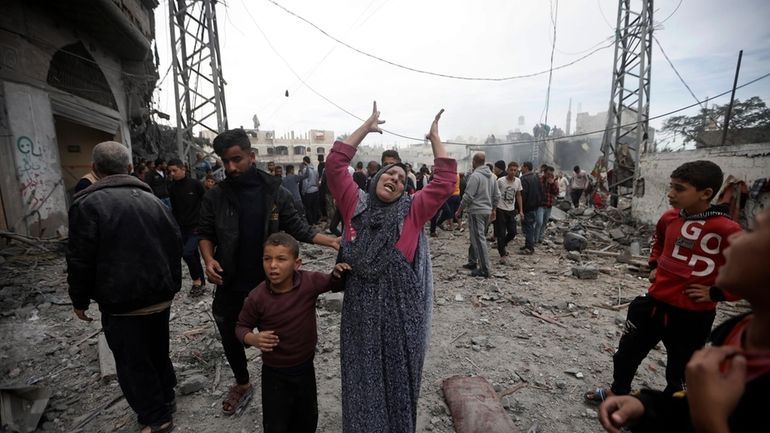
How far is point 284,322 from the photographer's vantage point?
1.75m

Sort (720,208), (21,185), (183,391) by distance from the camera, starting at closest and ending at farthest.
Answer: (720,208) → (183,391) → (21,185)

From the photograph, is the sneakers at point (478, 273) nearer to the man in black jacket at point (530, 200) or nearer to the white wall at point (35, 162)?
the man in black jacket at point (530, 200)

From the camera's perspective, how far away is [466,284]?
17.2ft

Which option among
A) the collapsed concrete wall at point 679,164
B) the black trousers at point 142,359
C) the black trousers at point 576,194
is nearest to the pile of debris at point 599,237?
the black trousers at point 576,194

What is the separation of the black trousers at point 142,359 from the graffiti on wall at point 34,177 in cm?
668

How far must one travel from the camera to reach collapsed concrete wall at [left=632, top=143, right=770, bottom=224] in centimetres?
635

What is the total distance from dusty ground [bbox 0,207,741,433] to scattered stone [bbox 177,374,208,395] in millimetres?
59

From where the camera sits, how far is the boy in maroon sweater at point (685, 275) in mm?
1945

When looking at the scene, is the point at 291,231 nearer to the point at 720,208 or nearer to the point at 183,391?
the point at 183,391

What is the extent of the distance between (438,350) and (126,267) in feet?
8.94

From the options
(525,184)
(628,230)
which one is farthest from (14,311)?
(628,230)

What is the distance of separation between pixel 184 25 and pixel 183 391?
11.0 metres

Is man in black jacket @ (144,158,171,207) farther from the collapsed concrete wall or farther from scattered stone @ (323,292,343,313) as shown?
the collapsed concrete wall

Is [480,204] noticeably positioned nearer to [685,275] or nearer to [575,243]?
[575,243]
